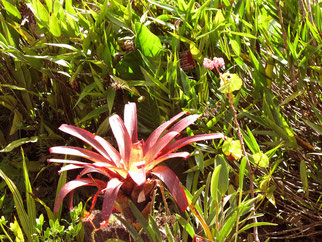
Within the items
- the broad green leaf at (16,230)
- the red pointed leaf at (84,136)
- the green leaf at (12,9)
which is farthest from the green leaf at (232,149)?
the green leaf at (12,9)

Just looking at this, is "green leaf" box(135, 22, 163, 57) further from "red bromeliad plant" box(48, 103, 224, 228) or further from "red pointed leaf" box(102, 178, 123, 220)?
"red pointed leaf" box(102, 178, 123, 220)

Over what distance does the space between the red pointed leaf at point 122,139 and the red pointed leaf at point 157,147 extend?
4cm

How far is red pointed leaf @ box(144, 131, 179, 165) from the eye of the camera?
3.61 ft

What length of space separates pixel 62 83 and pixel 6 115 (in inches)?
16.8

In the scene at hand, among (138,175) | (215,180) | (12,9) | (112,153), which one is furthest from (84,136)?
(12,9)

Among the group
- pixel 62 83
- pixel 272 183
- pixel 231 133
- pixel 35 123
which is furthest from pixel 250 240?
pixel 35 123

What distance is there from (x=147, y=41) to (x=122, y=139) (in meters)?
0.48

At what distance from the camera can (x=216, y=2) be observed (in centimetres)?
155

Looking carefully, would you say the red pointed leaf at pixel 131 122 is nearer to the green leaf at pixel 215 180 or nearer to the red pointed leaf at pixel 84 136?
→ the red pointed leaf at pixel 84 136

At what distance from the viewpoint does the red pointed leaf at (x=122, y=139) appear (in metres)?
1.11

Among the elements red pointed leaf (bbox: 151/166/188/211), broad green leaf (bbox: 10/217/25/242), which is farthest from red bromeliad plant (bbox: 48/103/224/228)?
broad green leaf (bbox: 10/217/25/242)

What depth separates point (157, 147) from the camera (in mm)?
1119

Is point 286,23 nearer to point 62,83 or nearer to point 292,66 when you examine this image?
point 292,66

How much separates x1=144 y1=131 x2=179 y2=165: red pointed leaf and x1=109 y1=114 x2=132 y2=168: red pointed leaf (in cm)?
4
